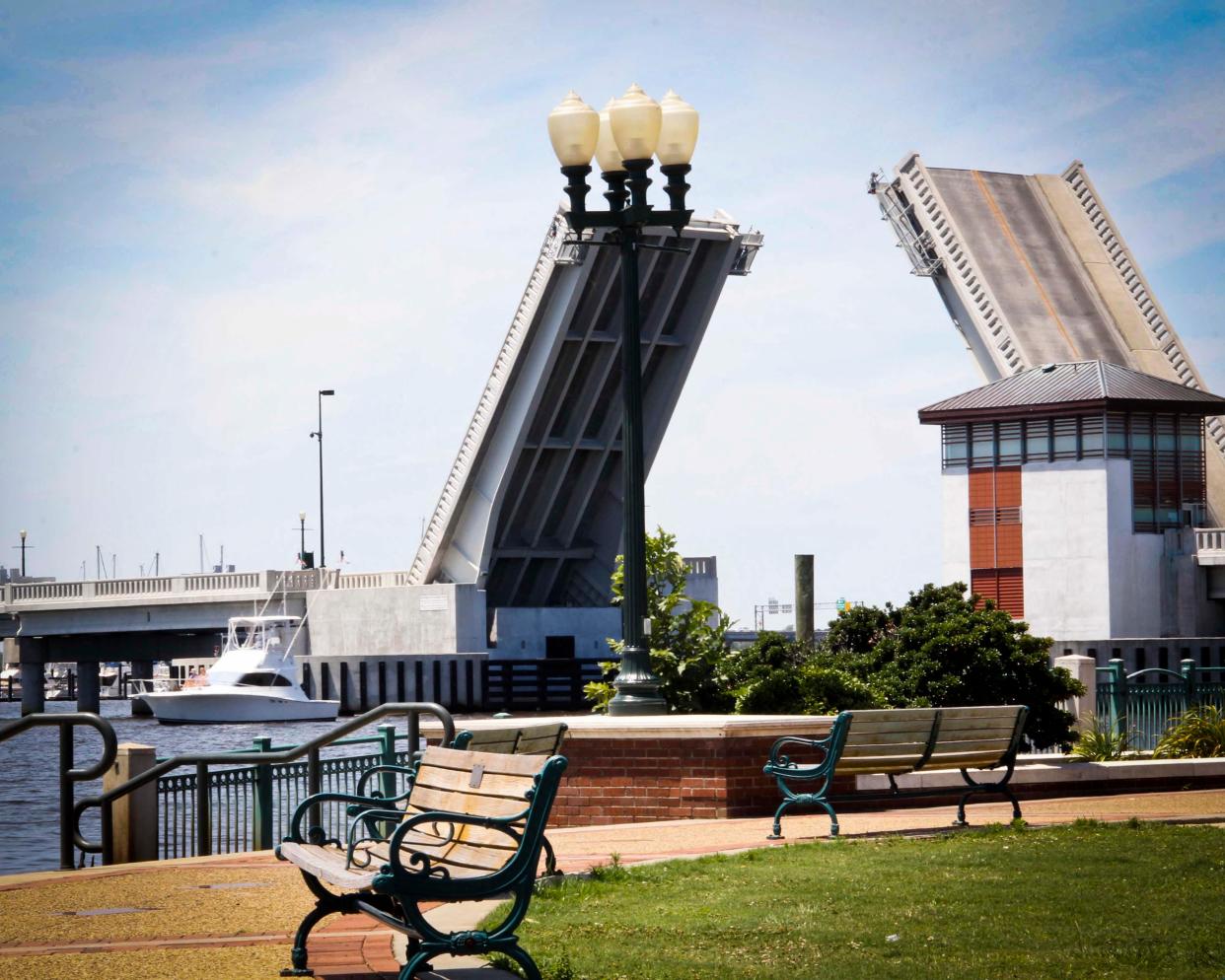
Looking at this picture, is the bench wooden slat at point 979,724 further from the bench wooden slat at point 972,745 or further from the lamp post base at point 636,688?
the lamp post base at point 636,688

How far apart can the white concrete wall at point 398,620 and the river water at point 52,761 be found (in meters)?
3.11

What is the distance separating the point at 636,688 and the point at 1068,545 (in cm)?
3015

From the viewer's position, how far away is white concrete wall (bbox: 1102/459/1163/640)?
4100 centimetres

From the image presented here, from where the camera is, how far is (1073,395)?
41.1 m

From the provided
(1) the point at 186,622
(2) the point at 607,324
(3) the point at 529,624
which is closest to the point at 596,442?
(2) the point at 607,324

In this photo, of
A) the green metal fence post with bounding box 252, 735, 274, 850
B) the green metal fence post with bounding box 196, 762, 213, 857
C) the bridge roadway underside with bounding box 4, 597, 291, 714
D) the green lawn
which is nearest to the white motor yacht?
the bridge roadway underside with bounding box 4, 597, 291, 714

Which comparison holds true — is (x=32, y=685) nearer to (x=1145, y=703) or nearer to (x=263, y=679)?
(x=263, y=679)

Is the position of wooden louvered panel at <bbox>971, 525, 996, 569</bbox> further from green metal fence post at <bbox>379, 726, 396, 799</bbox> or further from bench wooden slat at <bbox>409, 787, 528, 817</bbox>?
bench wooden slat at <bbox>409, 787, 528, 817</bbox>

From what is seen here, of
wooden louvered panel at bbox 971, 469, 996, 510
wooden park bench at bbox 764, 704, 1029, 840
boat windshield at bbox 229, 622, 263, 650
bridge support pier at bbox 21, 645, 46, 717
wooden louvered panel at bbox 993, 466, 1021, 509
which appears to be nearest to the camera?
wooden park bench at bbox 764, 704, 1029, 840

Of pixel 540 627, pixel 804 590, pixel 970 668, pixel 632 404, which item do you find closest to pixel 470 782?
pixel 632 404

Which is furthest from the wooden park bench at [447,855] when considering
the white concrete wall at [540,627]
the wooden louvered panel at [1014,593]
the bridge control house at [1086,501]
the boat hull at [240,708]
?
the boat hull at [240,708]

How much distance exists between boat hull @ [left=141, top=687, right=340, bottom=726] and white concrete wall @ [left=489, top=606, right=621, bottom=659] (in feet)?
19.8

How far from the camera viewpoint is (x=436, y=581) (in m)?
58.7

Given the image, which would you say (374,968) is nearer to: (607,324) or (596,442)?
(607,324)
